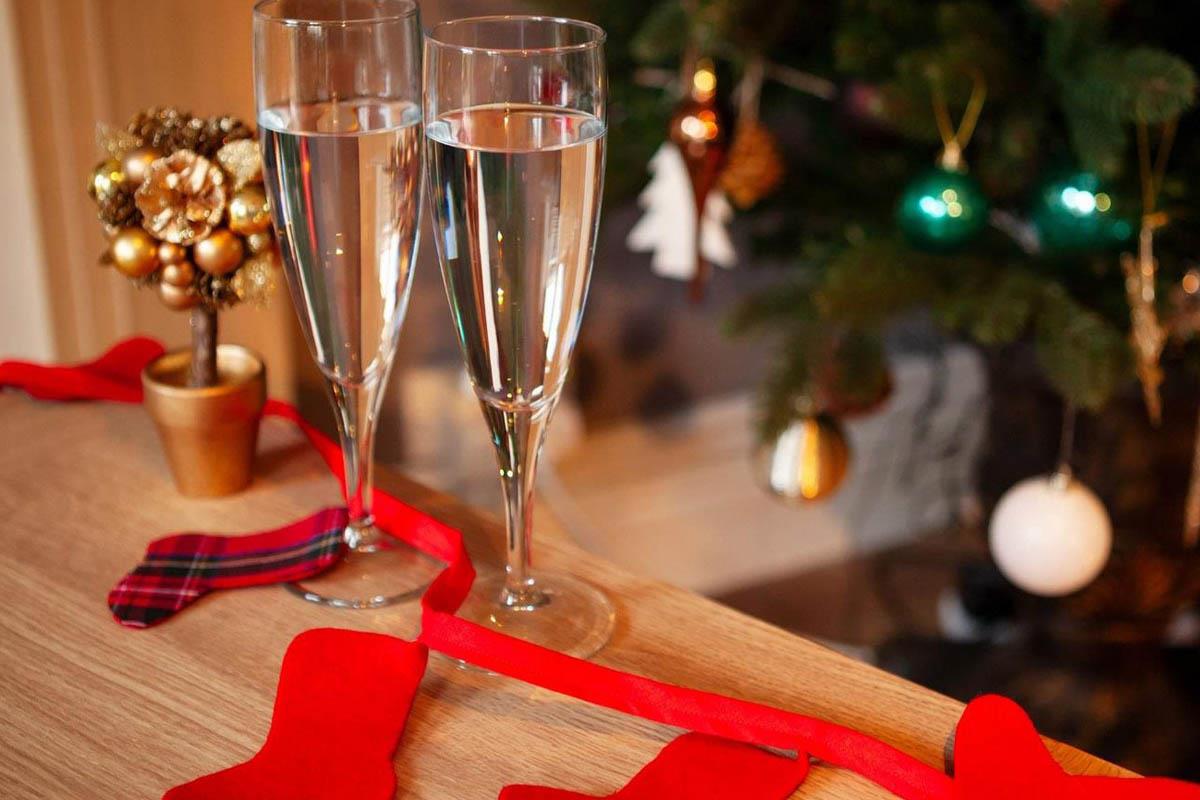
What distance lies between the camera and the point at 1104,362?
979mm

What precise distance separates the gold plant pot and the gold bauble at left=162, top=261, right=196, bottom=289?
0.07 meters

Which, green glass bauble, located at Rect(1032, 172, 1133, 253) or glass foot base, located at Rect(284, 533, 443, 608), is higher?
green glass bauble, located at Rect(1032, 172, 1133, 253)

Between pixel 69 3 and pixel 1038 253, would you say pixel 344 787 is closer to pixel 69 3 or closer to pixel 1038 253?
pixel 1038 253

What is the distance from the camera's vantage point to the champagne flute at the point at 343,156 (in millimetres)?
563

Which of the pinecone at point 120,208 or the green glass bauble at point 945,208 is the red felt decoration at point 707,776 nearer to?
the pinecone at point 120,208

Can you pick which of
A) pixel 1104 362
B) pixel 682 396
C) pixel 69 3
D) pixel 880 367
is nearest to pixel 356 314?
pixel 1104 362

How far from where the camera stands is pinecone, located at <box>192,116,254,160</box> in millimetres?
659

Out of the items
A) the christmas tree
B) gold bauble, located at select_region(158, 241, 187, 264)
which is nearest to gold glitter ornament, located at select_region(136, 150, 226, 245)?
gold bauble, located at select_region(158, 241, 187, 264)

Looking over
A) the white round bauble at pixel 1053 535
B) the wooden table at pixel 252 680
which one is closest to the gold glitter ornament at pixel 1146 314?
the white round bauble at pixel 1053 535

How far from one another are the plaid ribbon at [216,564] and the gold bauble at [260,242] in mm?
140

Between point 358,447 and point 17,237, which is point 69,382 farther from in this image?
point 17,237

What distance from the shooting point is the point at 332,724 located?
20.8 inches

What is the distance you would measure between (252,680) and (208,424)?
0.20m

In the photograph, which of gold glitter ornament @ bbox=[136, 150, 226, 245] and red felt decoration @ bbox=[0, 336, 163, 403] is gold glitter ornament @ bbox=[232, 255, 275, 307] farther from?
red felt decoration @ bbox=[0, 336, 163, 403]
